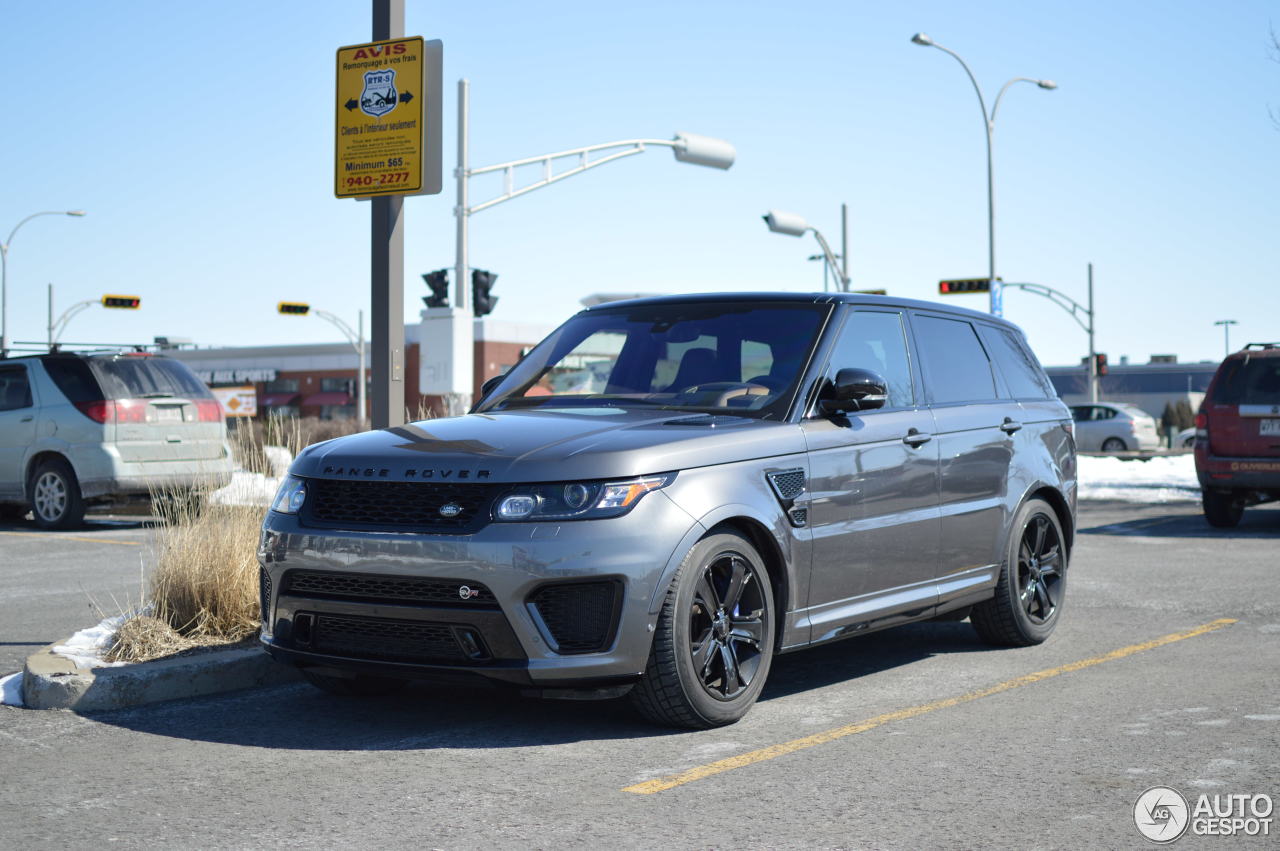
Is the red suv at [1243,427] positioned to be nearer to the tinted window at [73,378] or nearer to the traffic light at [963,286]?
the tinted window at [73,378]

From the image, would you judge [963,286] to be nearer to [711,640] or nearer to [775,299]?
[775,299]

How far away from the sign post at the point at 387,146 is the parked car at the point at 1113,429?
3576 cm

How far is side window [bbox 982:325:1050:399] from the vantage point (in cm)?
812

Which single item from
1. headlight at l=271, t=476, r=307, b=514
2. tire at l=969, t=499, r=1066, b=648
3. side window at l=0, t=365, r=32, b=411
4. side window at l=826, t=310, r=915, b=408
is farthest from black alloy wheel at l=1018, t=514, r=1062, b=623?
side window at l=0, t=365, r=32, b=411

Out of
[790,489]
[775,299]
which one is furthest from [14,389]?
[790,489]

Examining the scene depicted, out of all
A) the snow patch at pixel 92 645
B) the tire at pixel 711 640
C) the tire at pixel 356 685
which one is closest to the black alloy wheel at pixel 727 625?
the tire at pixel 711 640

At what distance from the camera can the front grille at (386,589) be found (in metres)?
A: 5.25

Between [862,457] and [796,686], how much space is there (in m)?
1.14

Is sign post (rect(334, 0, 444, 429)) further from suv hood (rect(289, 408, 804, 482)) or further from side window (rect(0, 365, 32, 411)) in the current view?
side window (rect(0, 365, 32, 411))

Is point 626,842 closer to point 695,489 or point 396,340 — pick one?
point 695,489

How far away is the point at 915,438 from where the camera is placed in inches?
269

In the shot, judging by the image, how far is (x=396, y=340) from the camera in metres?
8.15

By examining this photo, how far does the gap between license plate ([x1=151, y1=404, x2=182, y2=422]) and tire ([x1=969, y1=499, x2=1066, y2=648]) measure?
399 inches

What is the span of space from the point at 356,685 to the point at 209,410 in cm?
997
